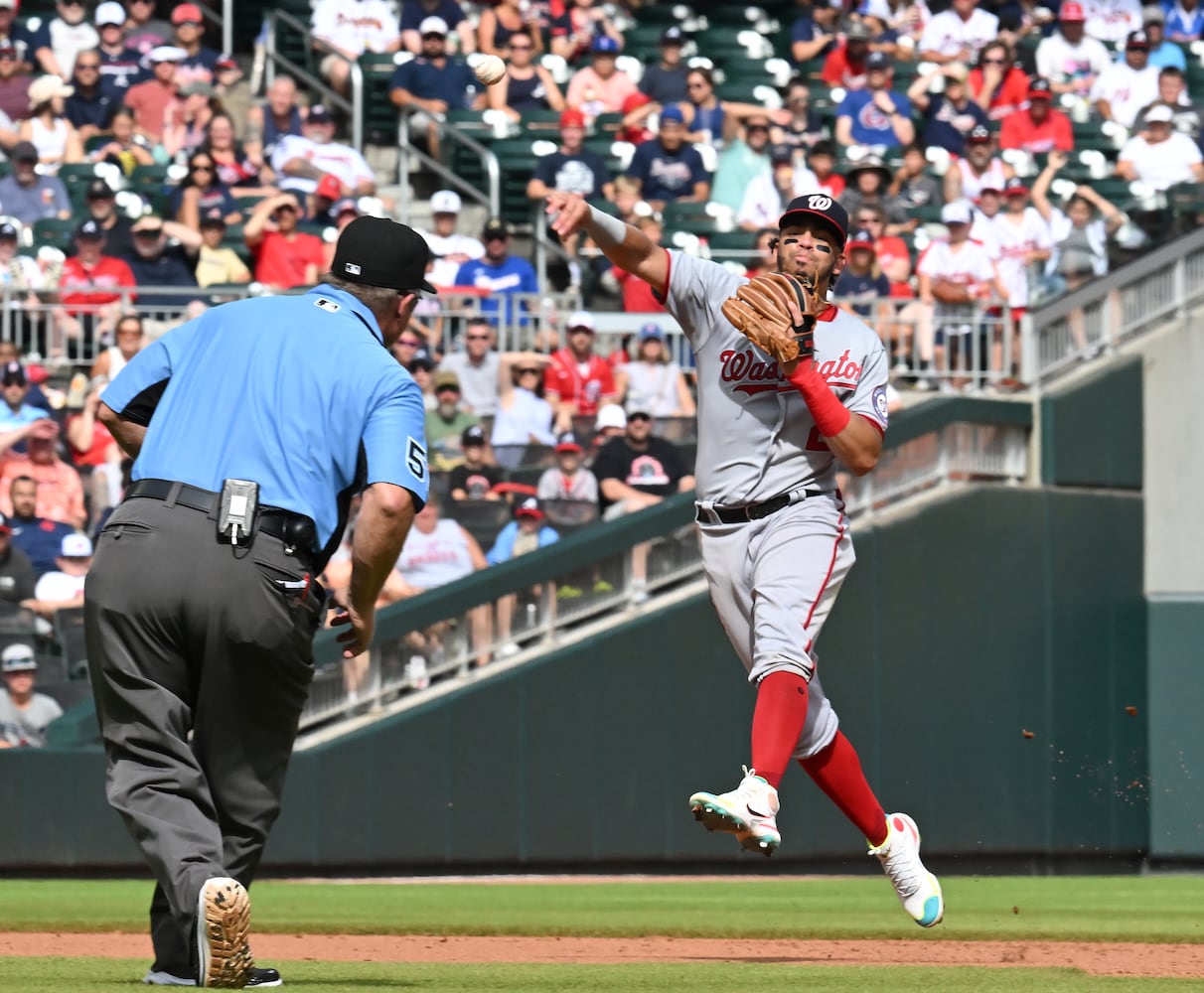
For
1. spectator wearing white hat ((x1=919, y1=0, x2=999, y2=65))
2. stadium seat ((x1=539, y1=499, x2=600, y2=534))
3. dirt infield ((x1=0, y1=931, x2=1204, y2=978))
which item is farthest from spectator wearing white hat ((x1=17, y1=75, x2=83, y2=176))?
dirt infield ((x1=0, y1=931, x2=1204, y2=978))

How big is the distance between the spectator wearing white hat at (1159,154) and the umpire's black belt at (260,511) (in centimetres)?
1181

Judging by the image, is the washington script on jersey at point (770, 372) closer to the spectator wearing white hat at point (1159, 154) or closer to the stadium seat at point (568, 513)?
the stadium seat at point (568, 513)

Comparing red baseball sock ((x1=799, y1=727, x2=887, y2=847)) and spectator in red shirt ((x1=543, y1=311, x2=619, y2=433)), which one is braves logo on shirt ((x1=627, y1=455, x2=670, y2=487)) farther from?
red baseball sock ((x1=799, y1=727, x2=887, y2=847))

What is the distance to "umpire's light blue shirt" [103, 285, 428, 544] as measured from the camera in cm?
467

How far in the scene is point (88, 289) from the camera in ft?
40.2

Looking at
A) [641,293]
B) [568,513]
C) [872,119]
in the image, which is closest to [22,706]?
[568,513]

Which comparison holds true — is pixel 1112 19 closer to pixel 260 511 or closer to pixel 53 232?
pixel 53 232

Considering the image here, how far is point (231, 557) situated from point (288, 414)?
0.34 meters

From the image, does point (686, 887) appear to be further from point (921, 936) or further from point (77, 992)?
point (77, 992)

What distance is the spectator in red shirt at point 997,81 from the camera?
1659 cm

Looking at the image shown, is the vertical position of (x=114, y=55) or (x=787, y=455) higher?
(x=114, y=55)

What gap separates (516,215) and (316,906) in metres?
7.63

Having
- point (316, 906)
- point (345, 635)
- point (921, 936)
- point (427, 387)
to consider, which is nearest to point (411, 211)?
point (427, 387)

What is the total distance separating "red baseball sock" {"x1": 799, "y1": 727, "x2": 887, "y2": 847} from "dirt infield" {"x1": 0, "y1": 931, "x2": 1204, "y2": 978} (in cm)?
46
